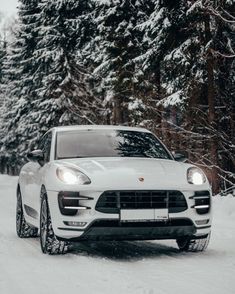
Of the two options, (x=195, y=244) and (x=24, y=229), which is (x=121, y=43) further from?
(x=195, y=244)

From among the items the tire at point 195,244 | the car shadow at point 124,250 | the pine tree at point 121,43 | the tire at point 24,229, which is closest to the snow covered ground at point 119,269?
the car shadow at point 124,250

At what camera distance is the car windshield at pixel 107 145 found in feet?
26.2

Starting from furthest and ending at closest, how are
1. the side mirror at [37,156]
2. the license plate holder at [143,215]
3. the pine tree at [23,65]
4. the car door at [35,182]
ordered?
the pine tree at [23,65] < the side mirror at [37,156] < the car door at [35,182] < the license plate holder at [143,215]

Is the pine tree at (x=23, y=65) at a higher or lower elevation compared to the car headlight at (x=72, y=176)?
higher

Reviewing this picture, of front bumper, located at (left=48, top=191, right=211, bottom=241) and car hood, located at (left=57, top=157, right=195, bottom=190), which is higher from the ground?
car hood, located at (left=57, top=157, right=195, bottom=190)

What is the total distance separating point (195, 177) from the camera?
723 centimetres

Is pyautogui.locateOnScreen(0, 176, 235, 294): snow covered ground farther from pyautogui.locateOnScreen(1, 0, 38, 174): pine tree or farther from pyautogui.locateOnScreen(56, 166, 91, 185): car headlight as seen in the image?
pyautogui.locateOnScreen(1, 0, 38, 174): pine tree

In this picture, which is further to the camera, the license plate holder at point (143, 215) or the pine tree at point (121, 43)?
the pine tree at point (121, 43)

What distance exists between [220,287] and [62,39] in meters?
29.8

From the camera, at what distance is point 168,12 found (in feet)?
64.1

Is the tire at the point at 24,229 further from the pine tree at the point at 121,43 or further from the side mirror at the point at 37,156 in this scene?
the pine tree at the point at 121,43

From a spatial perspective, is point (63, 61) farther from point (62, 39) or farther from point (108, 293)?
point (108, 293)

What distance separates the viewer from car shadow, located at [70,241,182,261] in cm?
716

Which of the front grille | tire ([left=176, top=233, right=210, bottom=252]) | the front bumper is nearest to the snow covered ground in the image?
tire ([left=176, top=233, right=210, bottom=252])
